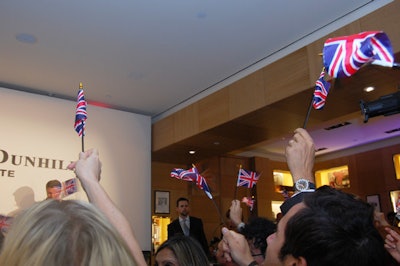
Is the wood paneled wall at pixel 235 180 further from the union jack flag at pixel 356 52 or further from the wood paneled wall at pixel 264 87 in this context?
the union jack flag at pixel 356 52

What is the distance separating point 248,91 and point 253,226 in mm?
3129

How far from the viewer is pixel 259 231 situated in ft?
6.89

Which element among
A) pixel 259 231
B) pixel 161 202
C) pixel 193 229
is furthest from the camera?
pixel 161 202

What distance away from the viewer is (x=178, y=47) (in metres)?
4.68

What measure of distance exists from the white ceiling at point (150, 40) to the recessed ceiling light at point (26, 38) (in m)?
0.01

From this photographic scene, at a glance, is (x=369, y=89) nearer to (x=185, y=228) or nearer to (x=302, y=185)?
(x=185, y=228)

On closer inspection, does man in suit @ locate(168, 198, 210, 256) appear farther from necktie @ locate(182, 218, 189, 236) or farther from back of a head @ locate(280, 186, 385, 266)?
back of a head @ locate(280, 186, 385, 266)

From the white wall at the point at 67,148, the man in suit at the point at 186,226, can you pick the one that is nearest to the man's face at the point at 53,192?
the white wall at the point at 67,148

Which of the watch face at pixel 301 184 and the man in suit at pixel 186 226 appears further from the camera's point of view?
the man in suit at pixel 186 226

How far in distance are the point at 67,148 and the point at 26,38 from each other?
1.93 meters

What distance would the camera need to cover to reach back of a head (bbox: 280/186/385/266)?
93cm

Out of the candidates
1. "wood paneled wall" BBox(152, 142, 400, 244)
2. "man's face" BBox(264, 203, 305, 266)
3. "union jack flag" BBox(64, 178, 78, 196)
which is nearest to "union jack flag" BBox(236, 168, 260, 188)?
"union jack flag" BBox(64, 178, 78, 196)

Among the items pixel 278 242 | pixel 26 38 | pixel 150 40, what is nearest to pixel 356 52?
pixel 278 242

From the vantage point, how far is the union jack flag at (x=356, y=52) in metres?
1.42
